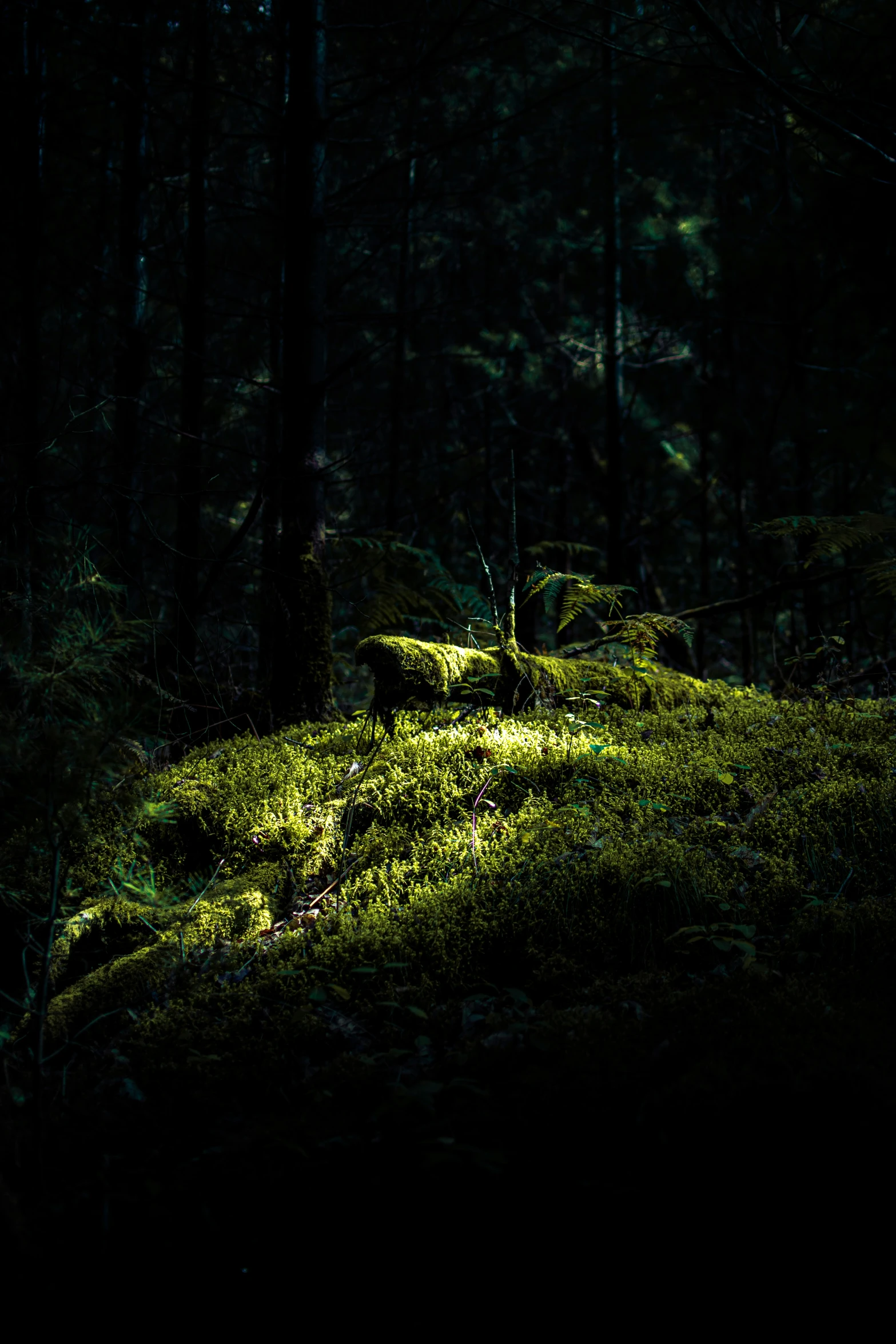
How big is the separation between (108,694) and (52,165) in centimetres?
1182

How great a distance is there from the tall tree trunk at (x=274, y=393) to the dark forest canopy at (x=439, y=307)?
0.08 metres

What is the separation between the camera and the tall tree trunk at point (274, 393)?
19.0ft

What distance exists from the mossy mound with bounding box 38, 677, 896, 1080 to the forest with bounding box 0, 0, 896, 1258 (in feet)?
0.08

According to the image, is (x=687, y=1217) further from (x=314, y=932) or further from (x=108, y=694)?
(x=108, y=694)

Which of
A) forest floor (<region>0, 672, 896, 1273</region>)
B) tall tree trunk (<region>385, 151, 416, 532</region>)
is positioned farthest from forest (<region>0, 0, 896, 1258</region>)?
tall tree trunk (<region>385, 151, 416, 532</region>)

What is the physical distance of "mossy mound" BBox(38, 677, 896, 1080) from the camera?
2961 mm

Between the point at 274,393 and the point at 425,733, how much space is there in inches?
137

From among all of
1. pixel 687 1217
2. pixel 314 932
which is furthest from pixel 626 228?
pixel 687 1217

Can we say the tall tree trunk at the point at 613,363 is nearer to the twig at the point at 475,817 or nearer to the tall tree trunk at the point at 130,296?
the tall tree trunk at the point at 130,296

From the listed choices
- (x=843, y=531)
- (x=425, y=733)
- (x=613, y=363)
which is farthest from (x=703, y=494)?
(x=425, y=733)

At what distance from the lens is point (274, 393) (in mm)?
6371

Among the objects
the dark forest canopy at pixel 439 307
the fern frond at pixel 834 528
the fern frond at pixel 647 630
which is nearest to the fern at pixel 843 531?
the fern frond at pixel 834 528

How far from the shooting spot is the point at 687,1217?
1794mm

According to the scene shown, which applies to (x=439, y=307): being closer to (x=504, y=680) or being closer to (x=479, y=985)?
(x=504, y=680)
